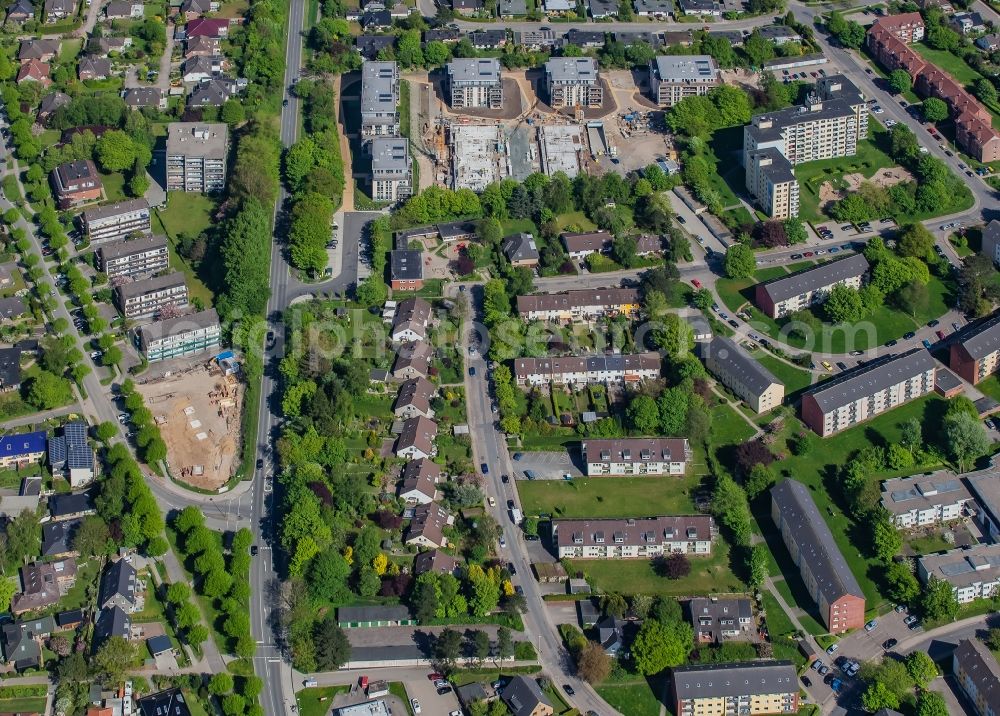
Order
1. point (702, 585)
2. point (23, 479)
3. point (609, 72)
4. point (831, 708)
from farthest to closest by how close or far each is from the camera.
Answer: point (609, 72), point (23, 479), point (702, 585), point (831, 708)

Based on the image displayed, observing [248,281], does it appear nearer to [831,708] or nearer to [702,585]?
[702,585]

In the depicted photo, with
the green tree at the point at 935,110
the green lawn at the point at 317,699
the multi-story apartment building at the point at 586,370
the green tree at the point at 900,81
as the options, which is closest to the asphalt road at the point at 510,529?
the multi-story apartment building at the point at 586,370

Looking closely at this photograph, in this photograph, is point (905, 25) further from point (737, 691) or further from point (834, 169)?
point (737, 691)

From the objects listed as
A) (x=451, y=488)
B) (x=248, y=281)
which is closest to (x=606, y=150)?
(x=248, y=281)

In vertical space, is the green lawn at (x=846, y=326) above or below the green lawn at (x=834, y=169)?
below

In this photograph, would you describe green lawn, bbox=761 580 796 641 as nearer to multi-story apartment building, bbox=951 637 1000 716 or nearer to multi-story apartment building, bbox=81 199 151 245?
multi-story apartment building, bbox=951 637 1000 716

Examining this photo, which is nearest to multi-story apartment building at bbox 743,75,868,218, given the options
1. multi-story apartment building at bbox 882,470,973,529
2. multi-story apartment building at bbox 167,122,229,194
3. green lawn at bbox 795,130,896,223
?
green lawn at bbox 795,130,896,223

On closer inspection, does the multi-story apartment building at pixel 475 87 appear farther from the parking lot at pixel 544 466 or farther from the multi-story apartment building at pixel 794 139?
the parking lot at pixel 544 466
